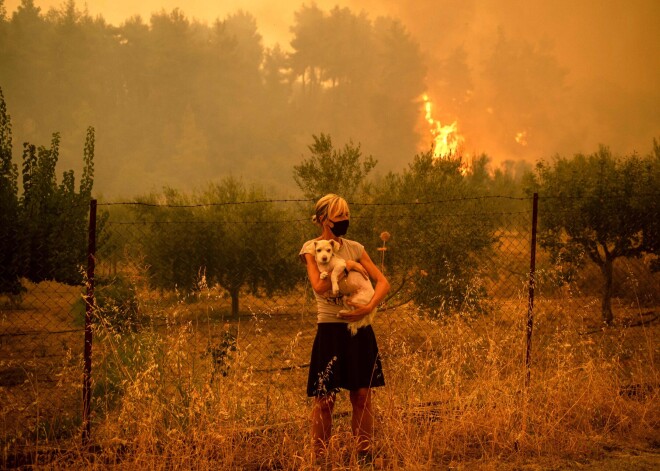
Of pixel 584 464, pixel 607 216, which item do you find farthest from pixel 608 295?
pixel 584 464

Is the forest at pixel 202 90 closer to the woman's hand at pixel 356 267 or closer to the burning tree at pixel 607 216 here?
the burning tree at pixel 607 216

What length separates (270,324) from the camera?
689 inches

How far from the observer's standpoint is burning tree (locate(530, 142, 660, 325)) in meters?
15.5

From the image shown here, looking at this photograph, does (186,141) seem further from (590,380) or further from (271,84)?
(590,380)

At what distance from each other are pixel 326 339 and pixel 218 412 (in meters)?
1.26

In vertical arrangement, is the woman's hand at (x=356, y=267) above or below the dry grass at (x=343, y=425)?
above

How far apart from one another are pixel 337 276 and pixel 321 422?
1.21 metres

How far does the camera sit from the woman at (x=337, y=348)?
408 centimetres

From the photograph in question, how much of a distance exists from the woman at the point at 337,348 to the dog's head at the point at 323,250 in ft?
A: 0.24

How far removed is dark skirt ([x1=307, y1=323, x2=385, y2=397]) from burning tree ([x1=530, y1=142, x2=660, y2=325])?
12593 mm

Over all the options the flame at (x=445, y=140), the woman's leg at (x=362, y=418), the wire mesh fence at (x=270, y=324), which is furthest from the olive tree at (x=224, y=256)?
the woman's leg at (x=362, y=418)

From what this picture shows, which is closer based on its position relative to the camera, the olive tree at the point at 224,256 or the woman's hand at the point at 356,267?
the woman's hand at the point at 356,267

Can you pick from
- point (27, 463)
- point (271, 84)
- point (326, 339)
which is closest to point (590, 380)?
point (326, 339)

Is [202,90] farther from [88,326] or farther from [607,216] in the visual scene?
[88,326]
